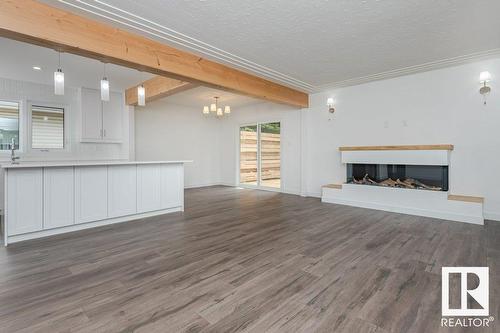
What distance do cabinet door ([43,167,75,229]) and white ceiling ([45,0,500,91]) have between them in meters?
2.11

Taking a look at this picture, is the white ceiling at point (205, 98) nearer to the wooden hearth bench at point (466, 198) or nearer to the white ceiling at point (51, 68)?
the white ceiling at point (51, 68)

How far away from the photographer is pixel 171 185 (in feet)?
15.5

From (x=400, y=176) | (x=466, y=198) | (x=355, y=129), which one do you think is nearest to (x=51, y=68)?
(x=355, y=129)

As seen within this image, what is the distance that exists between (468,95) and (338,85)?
2.30 m

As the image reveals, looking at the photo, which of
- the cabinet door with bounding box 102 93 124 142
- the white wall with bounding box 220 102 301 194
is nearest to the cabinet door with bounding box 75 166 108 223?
the cabinet door with bounding box 102 93 124 142

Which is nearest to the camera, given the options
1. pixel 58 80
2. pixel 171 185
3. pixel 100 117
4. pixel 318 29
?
pixel 58 80

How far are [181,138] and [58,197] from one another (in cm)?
475

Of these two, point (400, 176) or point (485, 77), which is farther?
point (400, 176)

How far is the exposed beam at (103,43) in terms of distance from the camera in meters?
2.38

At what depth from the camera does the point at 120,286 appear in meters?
2.09

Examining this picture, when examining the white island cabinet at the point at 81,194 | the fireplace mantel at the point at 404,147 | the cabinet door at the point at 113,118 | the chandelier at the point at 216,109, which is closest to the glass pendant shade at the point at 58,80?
the white island cabinet at the point at 81,194

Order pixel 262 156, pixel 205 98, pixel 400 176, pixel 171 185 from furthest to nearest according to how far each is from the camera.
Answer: pixel 262 156, pixel 205 98, pixel 400 176, pixel 171 185

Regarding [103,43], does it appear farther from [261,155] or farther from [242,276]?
[261,155]
